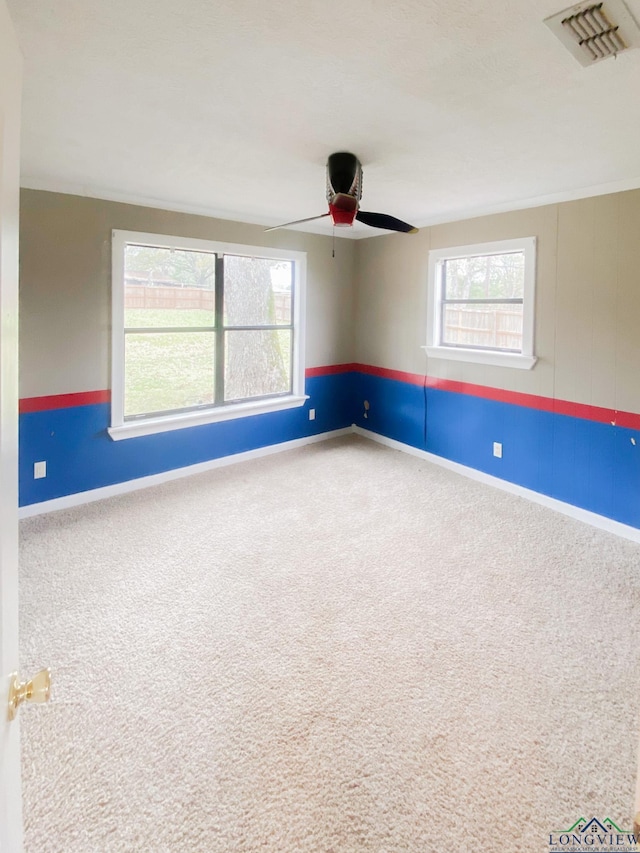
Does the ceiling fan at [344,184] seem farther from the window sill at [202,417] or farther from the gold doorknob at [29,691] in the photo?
the gold doorknob at [29,691]

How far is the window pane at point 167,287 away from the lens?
3959 millimetres

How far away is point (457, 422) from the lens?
4.52 metres

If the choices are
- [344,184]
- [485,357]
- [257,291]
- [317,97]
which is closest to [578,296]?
[485,357]

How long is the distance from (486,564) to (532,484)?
1.30 meters

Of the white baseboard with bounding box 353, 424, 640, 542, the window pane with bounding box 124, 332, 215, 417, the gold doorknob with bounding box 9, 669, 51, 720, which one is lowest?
the white baseboard with bounding box 353, 424, 640, 542

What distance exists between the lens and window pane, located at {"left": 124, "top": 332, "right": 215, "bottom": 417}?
408 centimetres

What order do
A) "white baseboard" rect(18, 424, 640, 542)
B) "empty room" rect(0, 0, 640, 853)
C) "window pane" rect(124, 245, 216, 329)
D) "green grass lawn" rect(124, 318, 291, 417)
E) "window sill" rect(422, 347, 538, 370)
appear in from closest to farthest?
"empty room" rect(0, 0, 640, 853) < "white baseboard" rect(18, 424, 640, 542) < "window sill" rect(422, 347, 538, 370) < "window pane" rect(124, 245, 216, 329) < "green grass lawn" rect(124, 318, 291, 417)

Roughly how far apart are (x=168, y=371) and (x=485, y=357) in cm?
278

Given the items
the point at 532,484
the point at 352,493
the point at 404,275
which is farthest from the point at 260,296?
the point at 532,484

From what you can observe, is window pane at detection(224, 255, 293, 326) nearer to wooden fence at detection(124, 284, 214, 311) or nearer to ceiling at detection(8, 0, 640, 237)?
wooden fence at detection(124, 284, 214, 311)

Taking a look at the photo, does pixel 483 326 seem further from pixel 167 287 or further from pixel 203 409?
pixel 167 287

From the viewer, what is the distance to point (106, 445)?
3.92m

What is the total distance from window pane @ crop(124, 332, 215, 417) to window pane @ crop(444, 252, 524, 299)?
7.56ft

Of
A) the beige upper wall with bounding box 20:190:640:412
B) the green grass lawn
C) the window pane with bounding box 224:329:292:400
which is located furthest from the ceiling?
the window pane with bounding box 224:329:292:400
